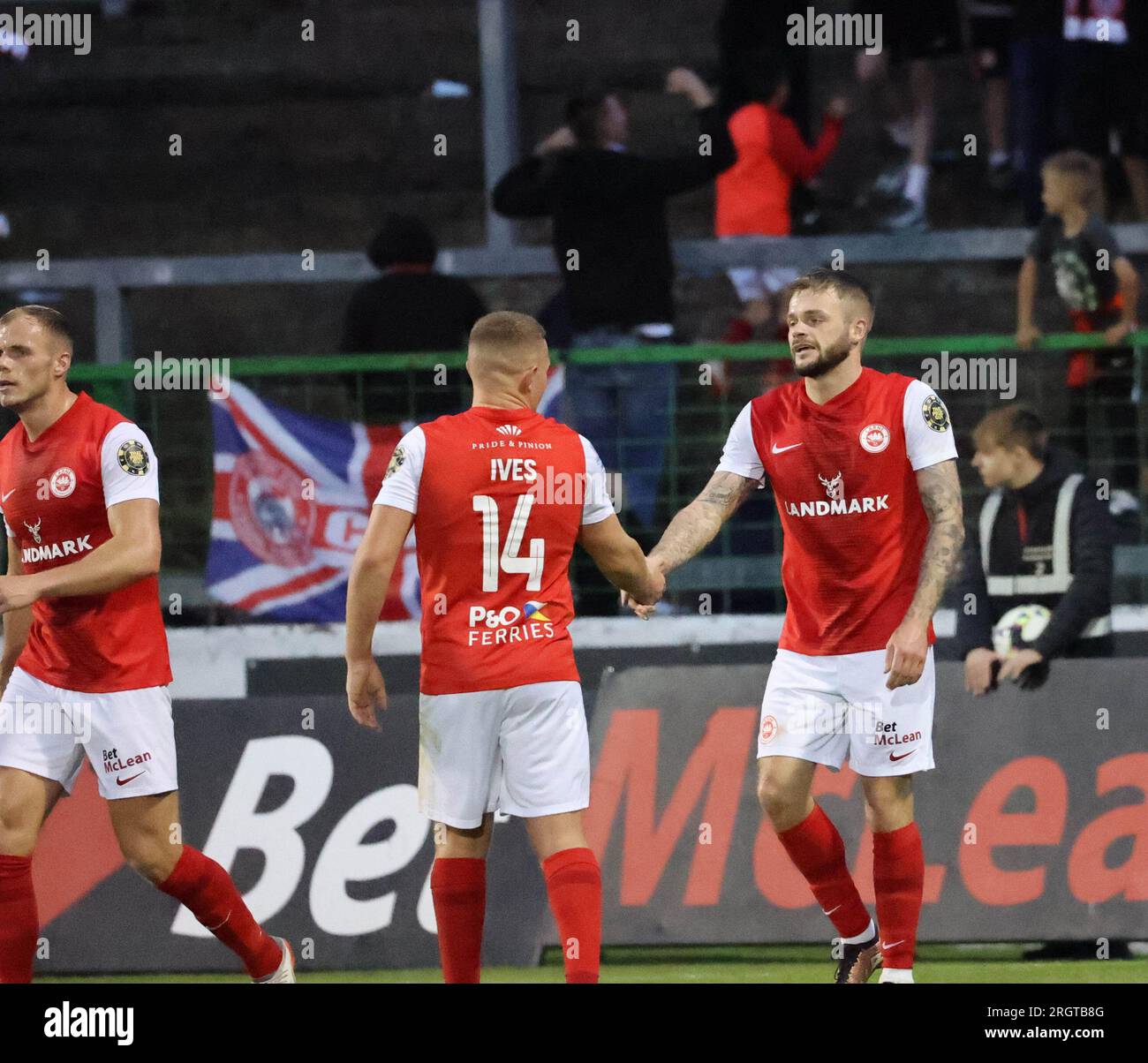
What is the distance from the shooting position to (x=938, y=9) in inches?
470

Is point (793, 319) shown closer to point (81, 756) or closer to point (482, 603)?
point (482, 603)

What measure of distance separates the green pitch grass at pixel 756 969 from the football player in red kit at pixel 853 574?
1144 mm

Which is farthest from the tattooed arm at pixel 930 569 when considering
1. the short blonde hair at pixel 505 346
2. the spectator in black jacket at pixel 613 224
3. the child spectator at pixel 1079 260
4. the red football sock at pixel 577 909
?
the spectator in black jacket at pixel 613 224

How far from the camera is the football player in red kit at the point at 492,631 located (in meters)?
6.13

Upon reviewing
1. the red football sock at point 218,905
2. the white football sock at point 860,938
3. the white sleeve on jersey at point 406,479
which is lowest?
the white football sock at point 860,938

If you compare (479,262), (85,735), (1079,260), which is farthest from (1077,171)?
(85,735)

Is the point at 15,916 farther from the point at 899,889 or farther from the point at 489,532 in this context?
the point at 899,889

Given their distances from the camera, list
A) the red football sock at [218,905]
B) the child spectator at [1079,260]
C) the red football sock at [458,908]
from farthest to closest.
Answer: the child spectator at [1079,260]
the red football sock at [218,905]
the red football sock at [458,908]

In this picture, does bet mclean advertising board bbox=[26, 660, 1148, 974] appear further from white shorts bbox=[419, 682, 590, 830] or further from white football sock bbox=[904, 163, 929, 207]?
white football sock bbox=[904, 163, 929, 207]

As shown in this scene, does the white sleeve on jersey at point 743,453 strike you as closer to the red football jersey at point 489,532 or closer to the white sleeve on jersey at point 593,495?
the white sleeve on jersey at point 593,495

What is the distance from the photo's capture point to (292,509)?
31.5 ft

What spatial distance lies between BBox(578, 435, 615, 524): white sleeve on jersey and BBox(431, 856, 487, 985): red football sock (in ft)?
3.70

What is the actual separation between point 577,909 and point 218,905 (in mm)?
1452
